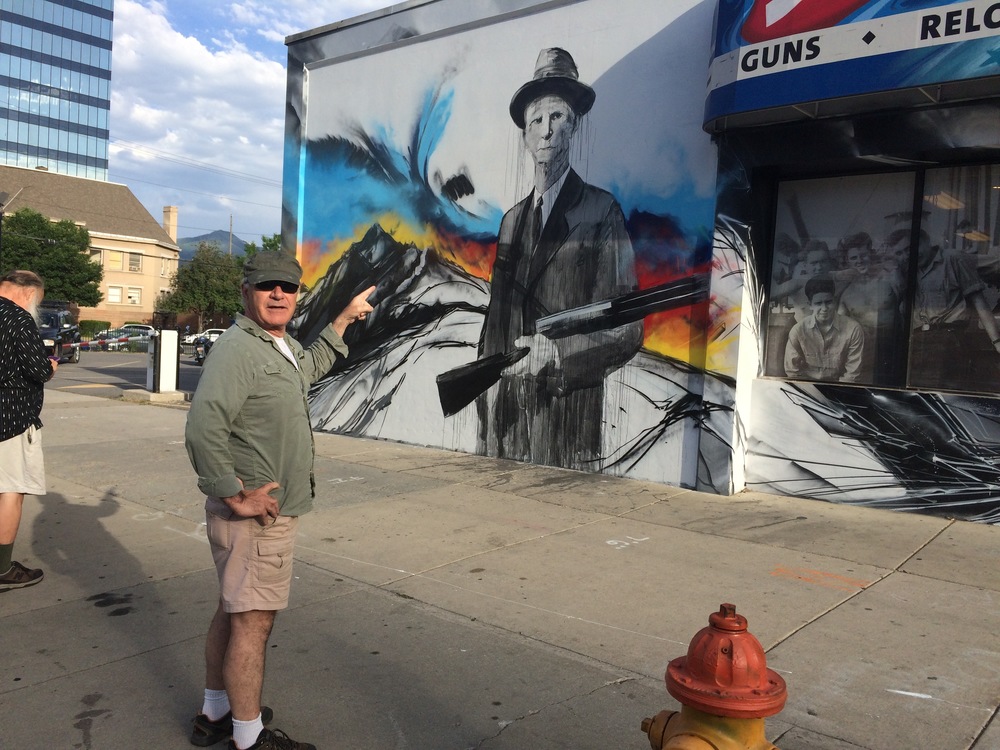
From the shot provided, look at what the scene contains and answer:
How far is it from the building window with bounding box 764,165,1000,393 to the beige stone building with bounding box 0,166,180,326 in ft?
199

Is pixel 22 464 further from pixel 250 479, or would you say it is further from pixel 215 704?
pixel 250 479

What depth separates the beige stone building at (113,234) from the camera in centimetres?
6122

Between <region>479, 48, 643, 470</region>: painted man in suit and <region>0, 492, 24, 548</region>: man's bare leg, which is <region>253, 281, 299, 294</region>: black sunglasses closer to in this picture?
<region>0, 492, 24, 548</region>: man's bare leg

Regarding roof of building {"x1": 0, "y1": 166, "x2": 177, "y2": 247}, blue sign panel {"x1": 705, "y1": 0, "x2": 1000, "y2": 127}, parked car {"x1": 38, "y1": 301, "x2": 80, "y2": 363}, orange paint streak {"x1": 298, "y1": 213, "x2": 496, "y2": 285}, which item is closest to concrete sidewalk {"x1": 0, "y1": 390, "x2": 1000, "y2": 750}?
orange paint streak {"x1": 298, "y1": 213, "x2": 496, "y2": 285}

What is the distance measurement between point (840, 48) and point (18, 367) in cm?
650

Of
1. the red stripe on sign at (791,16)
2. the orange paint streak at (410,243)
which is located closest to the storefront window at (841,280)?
the red stripe on sign at (791,16)

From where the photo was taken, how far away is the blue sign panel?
244 inches

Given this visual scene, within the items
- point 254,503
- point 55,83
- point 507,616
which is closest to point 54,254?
point 55,83

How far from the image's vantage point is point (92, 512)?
729 centimetres

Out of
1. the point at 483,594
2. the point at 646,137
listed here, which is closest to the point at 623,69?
the point at 646,137

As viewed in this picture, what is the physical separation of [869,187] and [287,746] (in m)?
7.37

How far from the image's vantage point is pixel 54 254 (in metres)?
51.1

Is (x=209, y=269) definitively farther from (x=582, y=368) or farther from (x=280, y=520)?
(x=280, y=520)

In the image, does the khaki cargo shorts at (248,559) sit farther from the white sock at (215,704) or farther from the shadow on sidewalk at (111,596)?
the shadow on sidewalk at (111,596)
